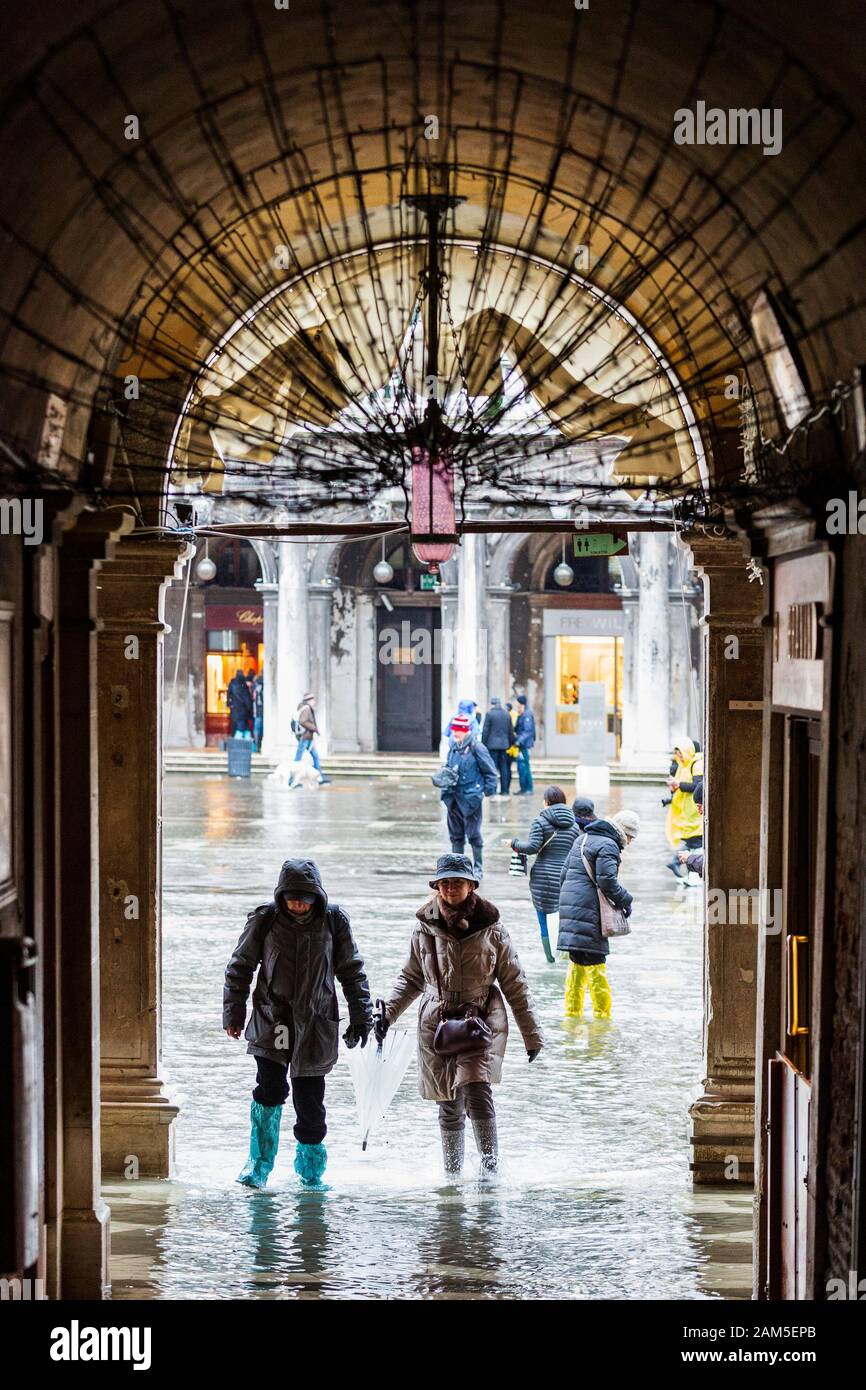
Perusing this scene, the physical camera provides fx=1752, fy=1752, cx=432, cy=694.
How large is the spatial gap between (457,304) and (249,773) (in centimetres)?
2116

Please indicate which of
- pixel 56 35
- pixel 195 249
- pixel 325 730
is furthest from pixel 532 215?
pixel 325 730

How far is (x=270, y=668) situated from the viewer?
111 ft

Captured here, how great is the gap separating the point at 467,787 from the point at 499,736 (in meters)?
8.75

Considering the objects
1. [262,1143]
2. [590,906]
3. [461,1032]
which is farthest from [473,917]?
[590,906]

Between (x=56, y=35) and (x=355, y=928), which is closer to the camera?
(x=56, y=35)

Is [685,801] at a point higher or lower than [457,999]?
higher

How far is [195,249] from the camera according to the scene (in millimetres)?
8086

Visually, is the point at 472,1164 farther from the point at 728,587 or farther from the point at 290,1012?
the point at 728,587

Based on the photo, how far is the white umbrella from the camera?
9.74 m

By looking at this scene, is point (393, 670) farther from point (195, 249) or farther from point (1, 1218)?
point (1, 1218)

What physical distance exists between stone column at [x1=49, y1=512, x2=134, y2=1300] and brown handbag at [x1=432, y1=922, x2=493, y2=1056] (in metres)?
1.93

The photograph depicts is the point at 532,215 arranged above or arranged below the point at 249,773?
above

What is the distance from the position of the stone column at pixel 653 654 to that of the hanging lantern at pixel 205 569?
8.32m

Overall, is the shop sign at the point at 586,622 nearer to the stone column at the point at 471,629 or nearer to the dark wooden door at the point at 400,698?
the stone column at the point at 471,629
